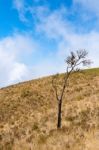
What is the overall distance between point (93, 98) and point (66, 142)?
69.0 ft

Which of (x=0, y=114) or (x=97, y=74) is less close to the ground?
(x=97, y=74)

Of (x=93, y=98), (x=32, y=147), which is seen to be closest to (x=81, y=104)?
(x=93, y=98)

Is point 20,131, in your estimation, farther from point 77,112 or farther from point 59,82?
point 59,82

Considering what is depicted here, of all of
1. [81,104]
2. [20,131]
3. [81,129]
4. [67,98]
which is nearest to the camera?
[81,129]

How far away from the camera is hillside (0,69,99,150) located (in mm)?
23609

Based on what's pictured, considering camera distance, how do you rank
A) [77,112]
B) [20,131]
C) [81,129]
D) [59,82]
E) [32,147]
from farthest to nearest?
1. [59,82]
2. [77,112]
3. [20,131]
4. [81,129]
5. [32,147]

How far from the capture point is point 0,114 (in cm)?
5212

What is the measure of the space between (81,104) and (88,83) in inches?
744

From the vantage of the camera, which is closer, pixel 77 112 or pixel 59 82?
pixel 77 112

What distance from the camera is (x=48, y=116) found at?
39281 mm

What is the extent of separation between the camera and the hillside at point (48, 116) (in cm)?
2361

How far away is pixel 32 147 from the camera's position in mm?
23562

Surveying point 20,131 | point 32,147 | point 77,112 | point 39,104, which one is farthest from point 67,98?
point 32,147

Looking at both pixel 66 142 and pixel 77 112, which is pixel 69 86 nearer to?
pixel 77 112
